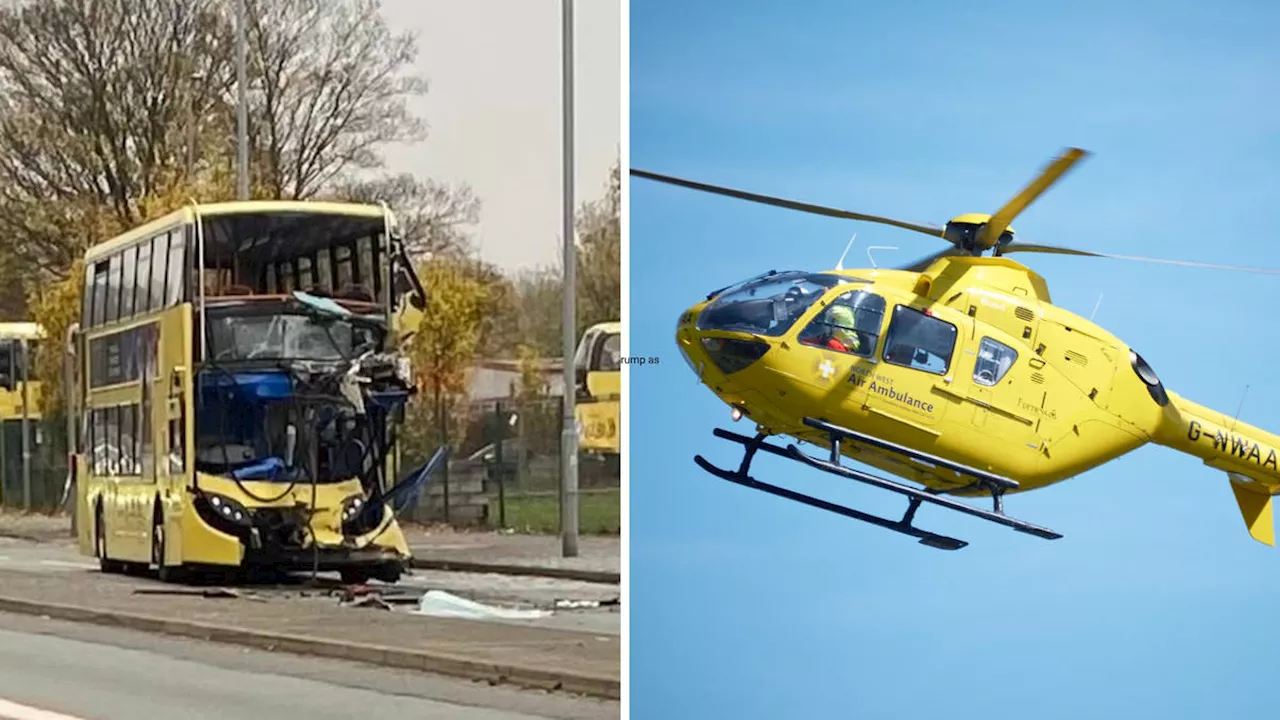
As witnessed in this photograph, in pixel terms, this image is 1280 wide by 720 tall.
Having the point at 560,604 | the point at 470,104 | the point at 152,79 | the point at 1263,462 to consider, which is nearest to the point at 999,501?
the point at 1263,462

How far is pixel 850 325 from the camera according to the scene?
8195 mm

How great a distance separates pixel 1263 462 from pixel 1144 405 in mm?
466

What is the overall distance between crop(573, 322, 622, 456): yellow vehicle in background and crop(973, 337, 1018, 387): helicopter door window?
1.24 meters

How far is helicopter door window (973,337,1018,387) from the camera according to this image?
8336 millimetres

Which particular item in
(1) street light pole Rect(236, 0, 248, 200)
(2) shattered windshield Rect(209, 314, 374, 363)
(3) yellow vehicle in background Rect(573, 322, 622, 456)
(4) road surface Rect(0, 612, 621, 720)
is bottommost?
(4) road surface Rect(0, 612, 621, 720)

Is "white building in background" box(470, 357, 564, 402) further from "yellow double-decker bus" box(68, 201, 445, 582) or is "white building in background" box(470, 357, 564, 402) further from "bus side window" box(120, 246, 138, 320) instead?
"bus side window" box(120, 246, 138, 320)

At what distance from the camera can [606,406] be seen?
8289 millimetres

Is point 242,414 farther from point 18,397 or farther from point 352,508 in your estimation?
A: point 18,397

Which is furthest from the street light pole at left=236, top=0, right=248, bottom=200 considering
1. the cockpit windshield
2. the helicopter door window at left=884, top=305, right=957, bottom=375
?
the helicopter door window at left=884, top=305, right=957, bottom=375

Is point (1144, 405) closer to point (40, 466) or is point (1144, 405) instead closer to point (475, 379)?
point (475, 379)

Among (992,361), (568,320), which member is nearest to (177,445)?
(568,320)

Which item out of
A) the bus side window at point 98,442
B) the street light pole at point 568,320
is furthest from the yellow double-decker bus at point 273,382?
the street light pole at point 568,320

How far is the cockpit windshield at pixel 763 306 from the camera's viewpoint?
26.6 feet

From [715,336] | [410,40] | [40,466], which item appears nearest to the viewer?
[715,336]
